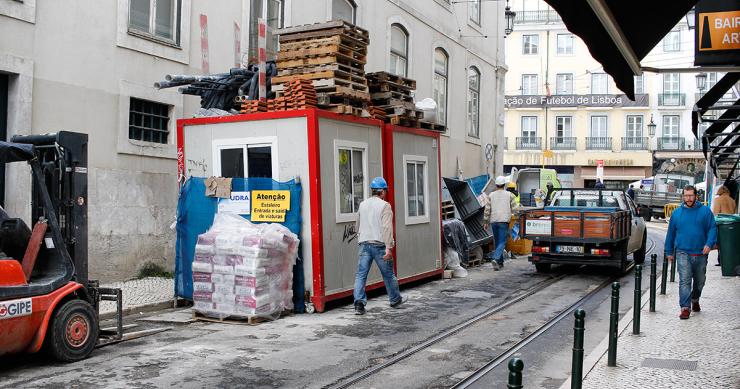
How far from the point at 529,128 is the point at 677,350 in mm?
50073

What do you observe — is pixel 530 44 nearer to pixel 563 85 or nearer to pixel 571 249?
pixel 563 85

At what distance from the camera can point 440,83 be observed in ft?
79.3

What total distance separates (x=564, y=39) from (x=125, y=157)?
161ft

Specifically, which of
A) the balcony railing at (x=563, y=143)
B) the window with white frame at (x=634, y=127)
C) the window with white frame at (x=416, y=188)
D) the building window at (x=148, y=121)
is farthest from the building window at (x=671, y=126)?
the building window at (x=148, y=121)

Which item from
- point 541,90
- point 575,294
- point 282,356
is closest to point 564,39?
point 541,90

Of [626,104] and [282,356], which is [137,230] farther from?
[626,104]

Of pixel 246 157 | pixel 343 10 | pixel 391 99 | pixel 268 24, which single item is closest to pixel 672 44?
pixel 343 10

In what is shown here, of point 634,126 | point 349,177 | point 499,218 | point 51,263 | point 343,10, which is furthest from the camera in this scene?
point 634,126

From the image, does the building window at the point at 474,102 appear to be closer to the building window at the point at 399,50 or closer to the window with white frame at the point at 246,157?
the building window at the point at 399,50

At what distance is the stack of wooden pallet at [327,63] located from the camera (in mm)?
11117

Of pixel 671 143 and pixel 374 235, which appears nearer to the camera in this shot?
pixel 374 235

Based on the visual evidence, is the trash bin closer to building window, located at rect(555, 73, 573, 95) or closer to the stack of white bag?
the stack of white bag

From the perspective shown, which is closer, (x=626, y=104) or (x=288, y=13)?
(x=288, y=13)

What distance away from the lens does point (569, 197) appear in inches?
651
